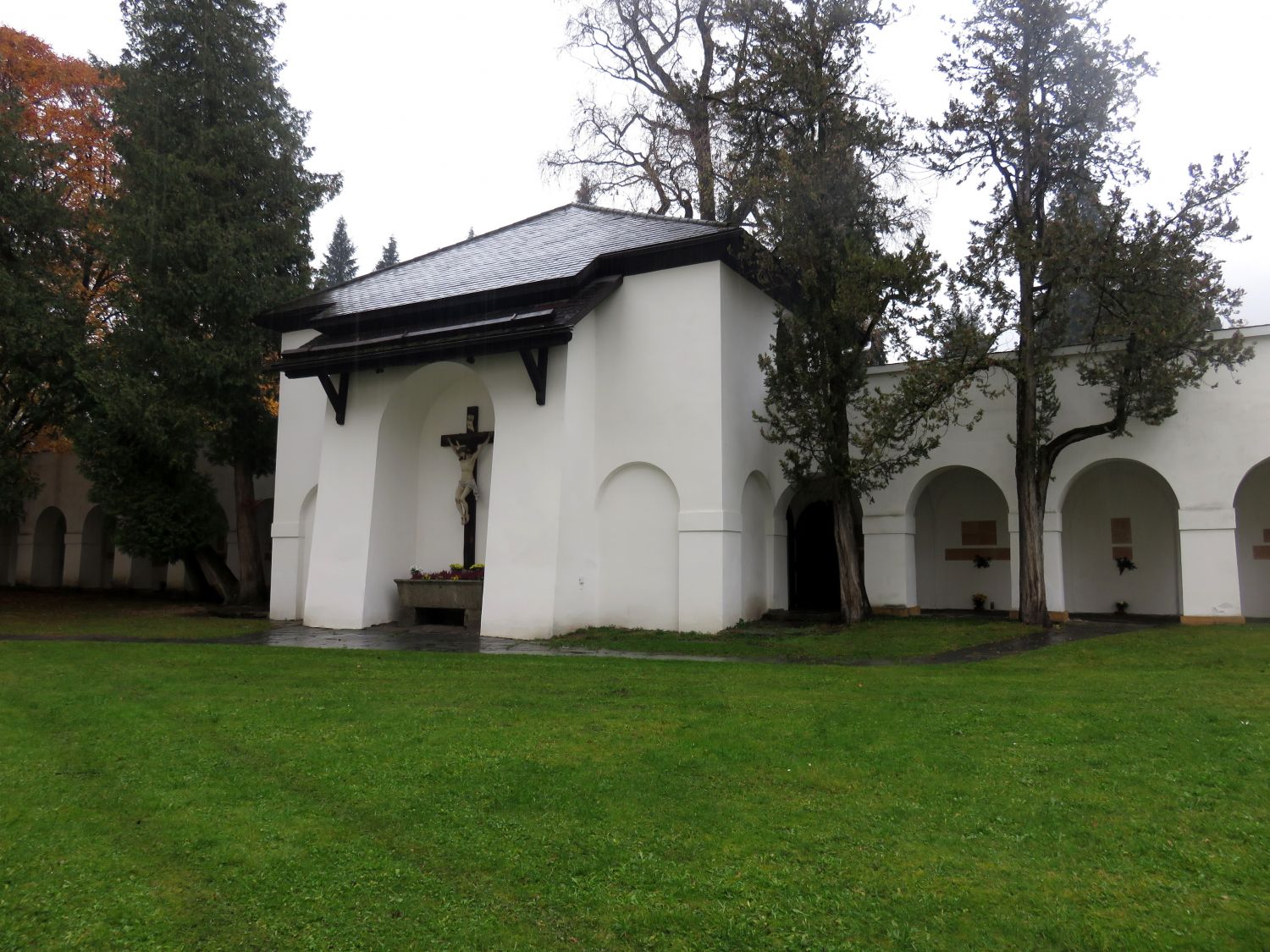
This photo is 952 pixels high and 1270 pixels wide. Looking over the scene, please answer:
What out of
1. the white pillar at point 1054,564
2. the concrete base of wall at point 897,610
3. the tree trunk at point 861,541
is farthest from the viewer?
the concrete base of wall at point 897,610

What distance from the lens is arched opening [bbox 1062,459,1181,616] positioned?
15.4 meters

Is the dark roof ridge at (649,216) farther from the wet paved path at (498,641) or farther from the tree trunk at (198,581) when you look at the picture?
the tree trunk at (198,581)

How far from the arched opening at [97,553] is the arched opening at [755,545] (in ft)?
66.5

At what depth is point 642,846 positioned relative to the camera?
4160 millimetres

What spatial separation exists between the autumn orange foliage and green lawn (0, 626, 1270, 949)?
17.8 meters

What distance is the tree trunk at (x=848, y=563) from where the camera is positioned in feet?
47.3

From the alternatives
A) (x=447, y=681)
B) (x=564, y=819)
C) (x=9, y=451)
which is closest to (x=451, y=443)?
(x=447, y=681)

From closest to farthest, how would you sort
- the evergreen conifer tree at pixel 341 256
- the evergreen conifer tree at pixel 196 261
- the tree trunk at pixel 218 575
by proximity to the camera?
the evergreen conifer tree at pixel 196 261, the tree trunk at pixel 218 575, the evergreen conifer tree at pixel 341 256

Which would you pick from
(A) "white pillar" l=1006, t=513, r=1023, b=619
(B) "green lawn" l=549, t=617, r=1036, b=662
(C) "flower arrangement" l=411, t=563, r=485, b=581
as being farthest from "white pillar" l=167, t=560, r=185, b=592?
(A) "white pillar" l=1006, t=513, r=1023, b=619

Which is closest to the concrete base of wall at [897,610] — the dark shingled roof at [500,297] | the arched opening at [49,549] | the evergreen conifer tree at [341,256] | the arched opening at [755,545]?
the arched opening at [755,545]

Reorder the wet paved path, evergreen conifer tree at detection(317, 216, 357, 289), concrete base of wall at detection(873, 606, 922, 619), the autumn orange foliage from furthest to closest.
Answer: evergreen conifer tree at detection(317, 216, 357, 289)
the autumn orange foliage
concrete base of wall at detection(873, 606, 922, 619)
the wet paved path

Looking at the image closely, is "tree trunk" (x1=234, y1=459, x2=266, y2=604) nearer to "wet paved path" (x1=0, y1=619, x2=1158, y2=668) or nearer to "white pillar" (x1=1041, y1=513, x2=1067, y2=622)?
"wet paved path" (x1=0, y1=619, x2=1158, y2=668)

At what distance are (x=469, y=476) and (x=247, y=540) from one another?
7048mm

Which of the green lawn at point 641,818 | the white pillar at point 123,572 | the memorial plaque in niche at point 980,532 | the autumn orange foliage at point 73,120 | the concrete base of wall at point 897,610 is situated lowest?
the green lawn at point 641,818
